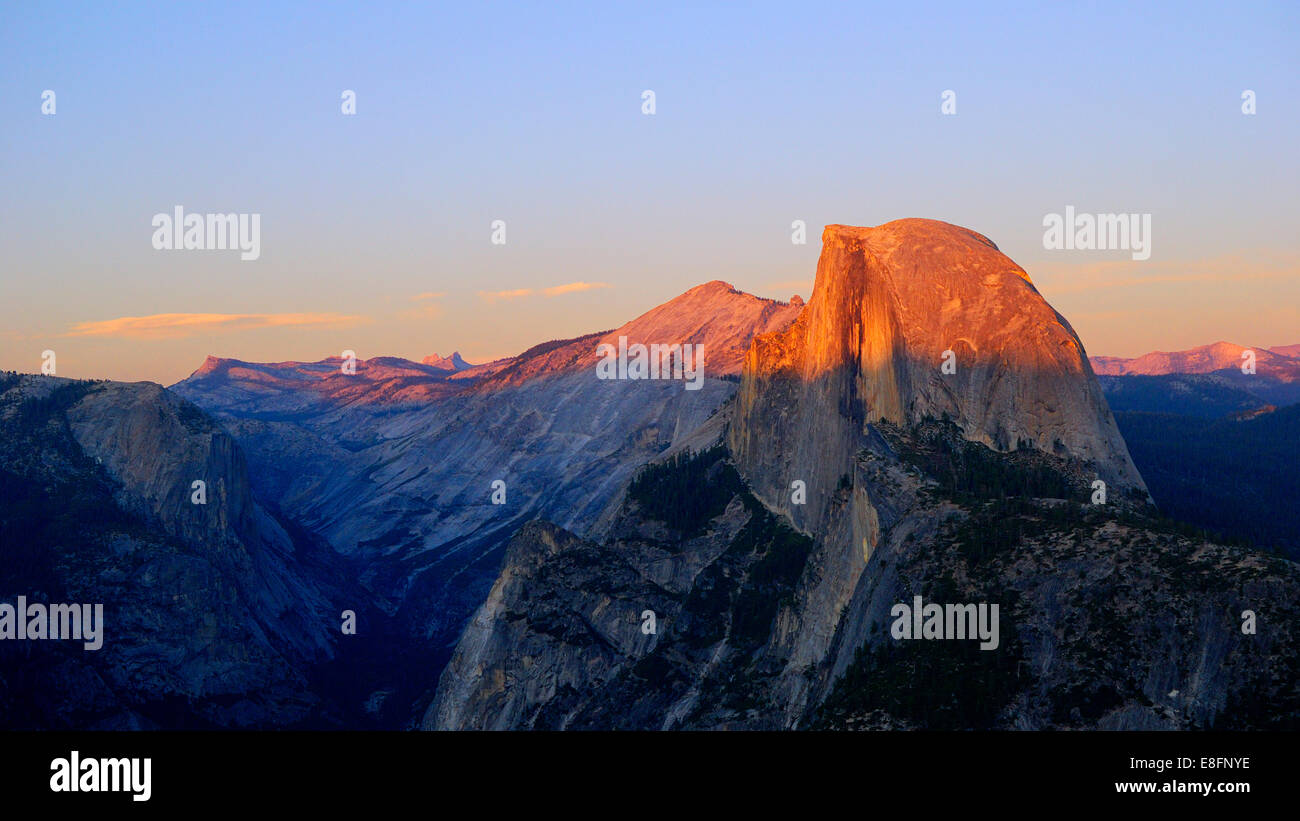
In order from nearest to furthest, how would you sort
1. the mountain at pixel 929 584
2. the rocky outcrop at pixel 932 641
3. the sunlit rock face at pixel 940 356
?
1. the rocky outcrop at pixel 932 641
2. the mountain at pixel 929 584
3. the sunlit rock face at pixel 940 356

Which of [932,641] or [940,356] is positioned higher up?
[940,356]

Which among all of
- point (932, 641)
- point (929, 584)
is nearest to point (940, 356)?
point (929, 584)

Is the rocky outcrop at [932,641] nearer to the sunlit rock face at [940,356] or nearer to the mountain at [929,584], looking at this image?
the mountain at [929,584]

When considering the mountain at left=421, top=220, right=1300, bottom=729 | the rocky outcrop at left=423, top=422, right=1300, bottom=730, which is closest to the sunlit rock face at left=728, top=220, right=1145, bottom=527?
the mountain at left=421, top=220, right=1300, bottom=729

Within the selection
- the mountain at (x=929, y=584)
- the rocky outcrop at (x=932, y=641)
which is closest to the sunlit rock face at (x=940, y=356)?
the mountain at (x=929, y=584)

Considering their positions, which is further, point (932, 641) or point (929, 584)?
point (929, 584)

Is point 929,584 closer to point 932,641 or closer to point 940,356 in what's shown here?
point 932,641

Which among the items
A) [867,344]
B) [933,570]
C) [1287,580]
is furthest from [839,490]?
[1287,580]
